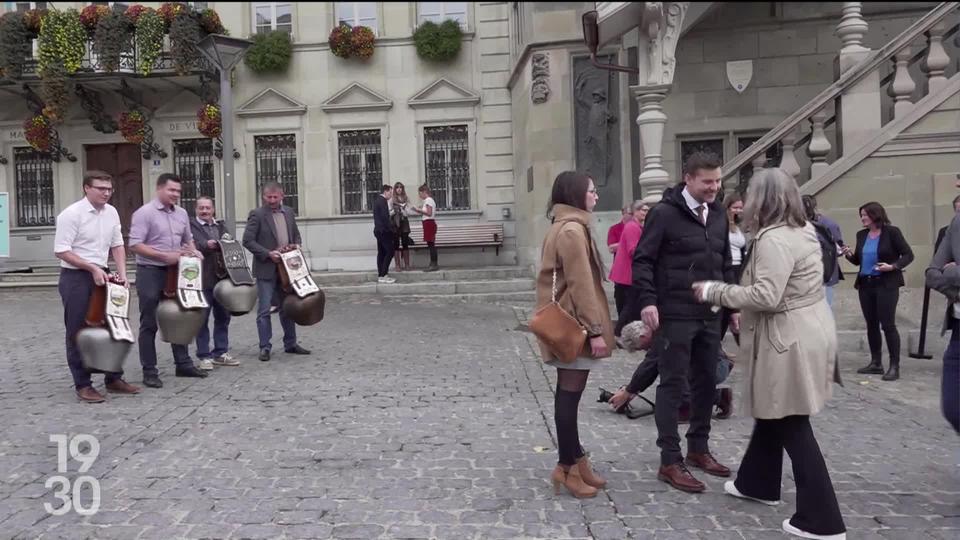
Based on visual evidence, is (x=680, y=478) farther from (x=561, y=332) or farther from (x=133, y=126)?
(x=133, y=126)

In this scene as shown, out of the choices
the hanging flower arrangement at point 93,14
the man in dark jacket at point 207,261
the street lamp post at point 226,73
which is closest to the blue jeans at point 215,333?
the man in dark jacket at point 207,261

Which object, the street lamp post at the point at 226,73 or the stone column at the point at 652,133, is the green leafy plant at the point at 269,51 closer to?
the street lamp post at the point at 226,73

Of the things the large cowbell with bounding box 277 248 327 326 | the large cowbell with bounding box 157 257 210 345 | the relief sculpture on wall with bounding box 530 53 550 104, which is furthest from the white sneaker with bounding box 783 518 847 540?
the relief sculpture on wall with bounding box 530 53 550 104

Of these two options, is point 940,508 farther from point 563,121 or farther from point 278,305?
point 563,121

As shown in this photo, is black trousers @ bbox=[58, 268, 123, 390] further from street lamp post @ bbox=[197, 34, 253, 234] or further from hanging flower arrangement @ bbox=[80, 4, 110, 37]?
hanging flower arrangement @ bbox=[80, 4, 110, 37]

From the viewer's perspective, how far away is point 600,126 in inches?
510

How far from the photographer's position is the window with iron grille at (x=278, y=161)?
59.6 feet

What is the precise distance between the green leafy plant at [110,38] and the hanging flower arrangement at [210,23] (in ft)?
5.75

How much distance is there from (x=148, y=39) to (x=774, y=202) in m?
16.9

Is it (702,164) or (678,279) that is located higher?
(702,164)

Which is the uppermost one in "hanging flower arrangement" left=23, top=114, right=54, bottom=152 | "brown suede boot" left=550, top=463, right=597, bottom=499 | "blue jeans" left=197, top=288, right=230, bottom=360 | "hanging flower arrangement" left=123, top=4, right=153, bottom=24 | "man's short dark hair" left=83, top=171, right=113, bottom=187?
"hanging flower arrangement" left=123, top=4, right=153, bottom=24

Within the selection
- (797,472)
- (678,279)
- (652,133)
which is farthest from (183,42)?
(797,472)

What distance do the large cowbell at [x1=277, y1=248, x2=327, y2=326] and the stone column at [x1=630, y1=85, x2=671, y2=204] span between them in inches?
186

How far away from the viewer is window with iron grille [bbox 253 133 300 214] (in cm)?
1816
